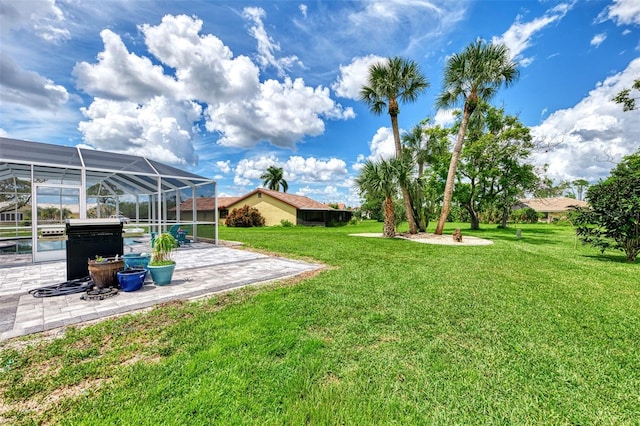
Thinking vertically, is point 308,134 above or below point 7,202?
above

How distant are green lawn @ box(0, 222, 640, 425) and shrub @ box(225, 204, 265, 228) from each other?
23004mm

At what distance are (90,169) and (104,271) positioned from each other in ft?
17.7

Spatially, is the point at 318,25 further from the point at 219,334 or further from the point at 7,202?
the point at 7,202

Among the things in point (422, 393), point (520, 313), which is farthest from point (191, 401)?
point (520, 313)

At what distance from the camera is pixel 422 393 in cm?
216

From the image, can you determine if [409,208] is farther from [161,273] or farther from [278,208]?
[278,208]

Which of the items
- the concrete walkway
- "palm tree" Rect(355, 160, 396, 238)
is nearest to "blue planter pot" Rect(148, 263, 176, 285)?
the concrete walkway

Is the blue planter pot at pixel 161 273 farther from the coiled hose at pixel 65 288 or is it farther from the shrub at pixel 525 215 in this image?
the shrub at pixel 525 215

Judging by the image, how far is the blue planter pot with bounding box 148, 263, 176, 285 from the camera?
17.1ft

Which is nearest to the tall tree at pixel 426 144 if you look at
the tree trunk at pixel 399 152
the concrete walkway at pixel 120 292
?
the tree trunk at pixel 399 152

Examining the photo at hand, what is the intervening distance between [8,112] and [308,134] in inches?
866

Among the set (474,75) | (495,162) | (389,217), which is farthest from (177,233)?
(495,162)

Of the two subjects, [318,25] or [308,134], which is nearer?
[318,25]

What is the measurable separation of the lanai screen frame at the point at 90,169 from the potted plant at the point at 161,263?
397 cm
